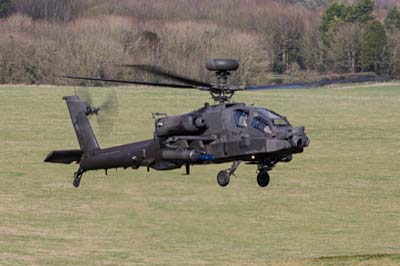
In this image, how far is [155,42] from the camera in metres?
180

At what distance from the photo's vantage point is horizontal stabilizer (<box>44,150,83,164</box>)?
46.3m

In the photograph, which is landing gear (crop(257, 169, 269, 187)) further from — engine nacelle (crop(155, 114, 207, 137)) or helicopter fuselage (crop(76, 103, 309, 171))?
engine nacelle (crop(155, 114, 207, 137))

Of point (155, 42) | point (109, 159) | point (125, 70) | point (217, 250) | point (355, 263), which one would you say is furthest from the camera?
point (155, 42)

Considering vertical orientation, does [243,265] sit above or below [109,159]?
below

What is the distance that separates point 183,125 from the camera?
41875mm

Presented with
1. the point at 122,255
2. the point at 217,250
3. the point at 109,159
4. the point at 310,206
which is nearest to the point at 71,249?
the point at 122,255

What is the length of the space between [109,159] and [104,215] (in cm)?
3144

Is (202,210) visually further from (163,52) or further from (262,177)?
(163,52)

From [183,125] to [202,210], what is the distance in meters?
35.6

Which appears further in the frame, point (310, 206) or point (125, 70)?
point (125, 70)

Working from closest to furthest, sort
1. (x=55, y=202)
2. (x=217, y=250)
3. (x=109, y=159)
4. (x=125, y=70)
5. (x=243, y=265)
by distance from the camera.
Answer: (x=109, y=159), (x=243, y=265), (x=217, y=250), (x=55, y=202), (x=125, y=70)

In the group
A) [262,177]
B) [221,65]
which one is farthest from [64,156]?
[221,65]

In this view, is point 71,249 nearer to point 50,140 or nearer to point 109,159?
point 109,159

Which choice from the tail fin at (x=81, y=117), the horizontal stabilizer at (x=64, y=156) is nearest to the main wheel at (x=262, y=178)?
the horizontal stabilizer at (x=64, y=156)
